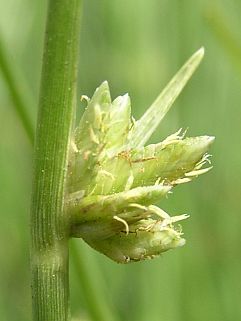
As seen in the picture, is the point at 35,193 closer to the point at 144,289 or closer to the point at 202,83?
the point at 144,289

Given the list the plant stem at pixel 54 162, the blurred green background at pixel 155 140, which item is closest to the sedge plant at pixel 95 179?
the plant stem at pixel 54 162

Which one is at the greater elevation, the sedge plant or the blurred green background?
the blurred green background

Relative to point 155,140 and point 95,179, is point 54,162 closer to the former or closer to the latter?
point 95,179

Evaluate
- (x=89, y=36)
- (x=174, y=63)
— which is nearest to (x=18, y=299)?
(x=174, y=63)

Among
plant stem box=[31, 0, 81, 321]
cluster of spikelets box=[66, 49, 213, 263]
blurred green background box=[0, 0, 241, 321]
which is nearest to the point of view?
plant stem box=[31, 0, 81, 321]

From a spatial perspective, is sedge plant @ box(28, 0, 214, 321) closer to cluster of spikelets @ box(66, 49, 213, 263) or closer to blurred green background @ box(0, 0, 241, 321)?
cluster of spikelets @ box(66, 49, 213, 263)

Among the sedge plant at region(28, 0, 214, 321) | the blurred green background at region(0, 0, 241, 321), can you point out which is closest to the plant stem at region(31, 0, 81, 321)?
the sedge plant at region(28, 0, 214, 321)

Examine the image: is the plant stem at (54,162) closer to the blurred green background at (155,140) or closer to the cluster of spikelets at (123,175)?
the cluster of spikelets at (123,175)

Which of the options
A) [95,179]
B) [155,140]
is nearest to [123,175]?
[95,179]
